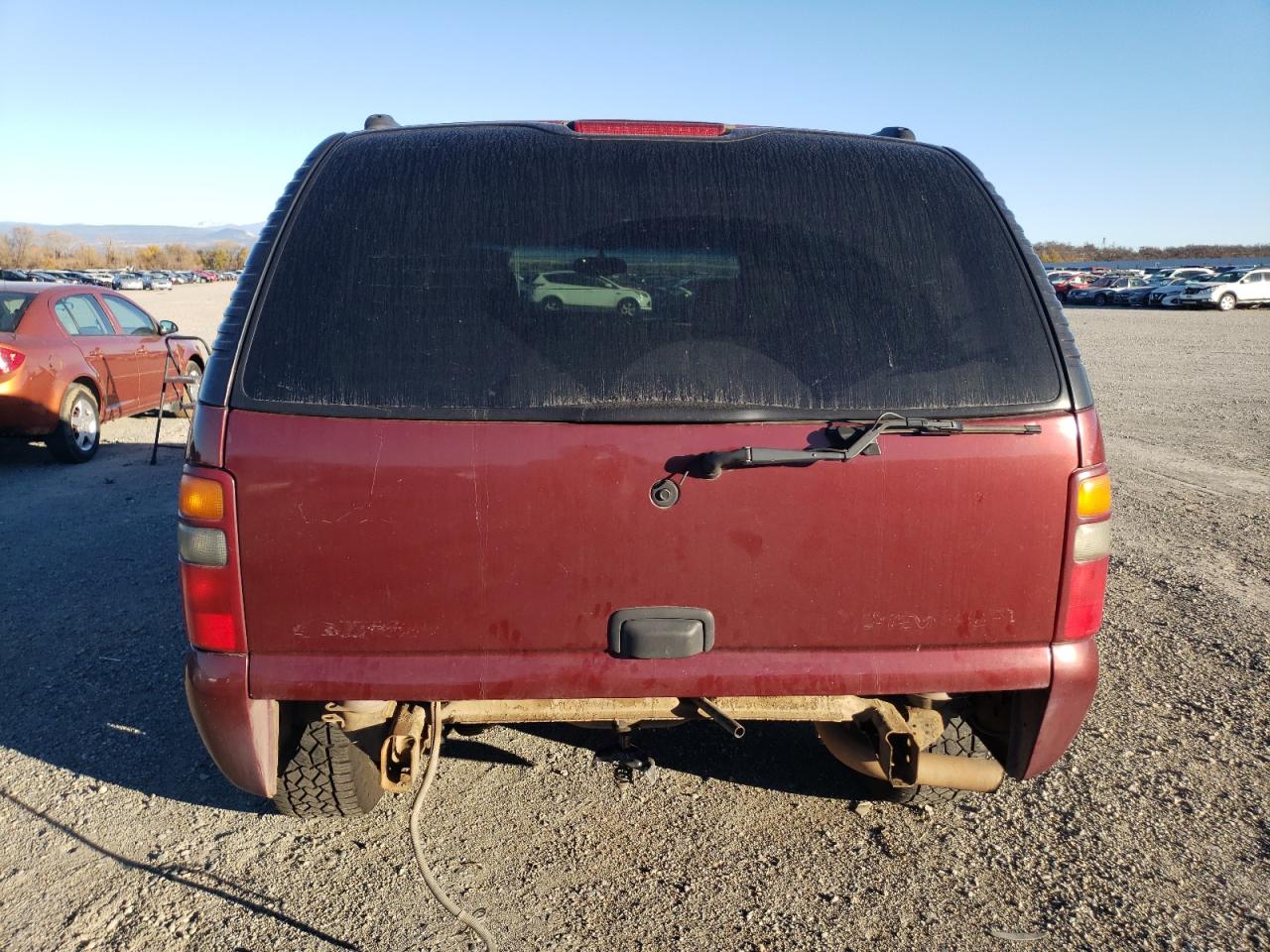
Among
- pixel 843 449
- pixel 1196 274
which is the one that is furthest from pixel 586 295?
pixel 1196 274

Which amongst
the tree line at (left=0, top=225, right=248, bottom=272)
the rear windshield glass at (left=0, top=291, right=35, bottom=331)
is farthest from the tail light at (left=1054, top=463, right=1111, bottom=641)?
the tree line at (left=0, top=225, right=248, bottom=272)

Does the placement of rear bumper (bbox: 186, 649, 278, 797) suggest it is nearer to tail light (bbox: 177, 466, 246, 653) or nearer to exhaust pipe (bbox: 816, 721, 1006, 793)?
tail light (bbox: 177, 466, 246, 653)

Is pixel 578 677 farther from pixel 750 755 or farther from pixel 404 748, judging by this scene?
pixel 750 755

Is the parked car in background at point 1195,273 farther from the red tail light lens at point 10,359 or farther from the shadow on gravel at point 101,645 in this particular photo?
the red tail light lens at point 10,359

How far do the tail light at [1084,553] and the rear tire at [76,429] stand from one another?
887 centimetres

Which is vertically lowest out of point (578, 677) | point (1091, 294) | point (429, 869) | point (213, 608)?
point (1091, 294)

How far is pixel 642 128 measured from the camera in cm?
274

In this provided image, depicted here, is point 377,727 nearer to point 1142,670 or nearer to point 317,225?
point 317,225

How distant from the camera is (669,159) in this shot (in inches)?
103

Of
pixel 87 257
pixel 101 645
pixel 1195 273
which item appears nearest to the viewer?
pixel 101 645

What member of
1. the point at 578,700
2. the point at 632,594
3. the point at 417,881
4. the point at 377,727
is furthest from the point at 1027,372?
the point at 417,881

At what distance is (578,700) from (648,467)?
702mm

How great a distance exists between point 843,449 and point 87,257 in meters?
142

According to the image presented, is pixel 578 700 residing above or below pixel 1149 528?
above
